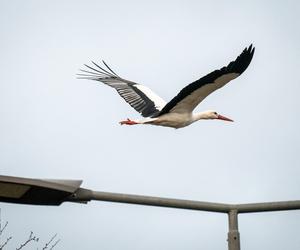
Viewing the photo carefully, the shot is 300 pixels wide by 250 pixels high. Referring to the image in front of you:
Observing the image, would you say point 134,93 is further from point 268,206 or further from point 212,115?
point 268,206

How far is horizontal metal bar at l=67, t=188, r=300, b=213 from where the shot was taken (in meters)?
6.42

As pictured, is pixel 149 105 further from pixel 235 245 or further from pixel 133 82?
pixel 235 245

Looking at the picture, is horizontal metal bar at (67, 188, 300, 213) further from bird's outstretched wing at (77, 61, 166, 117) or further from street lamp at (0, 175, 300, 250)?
bird's outstretched wing at (77, 61, 166, 117)

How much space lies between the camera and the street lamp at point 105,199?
6242 millimetres

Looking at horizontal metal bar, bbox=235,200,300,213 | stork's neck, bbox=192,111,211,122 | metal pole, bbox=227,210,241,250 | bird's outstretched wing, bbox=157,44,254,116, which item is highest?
stork's neck, bbox=192,111,211,122

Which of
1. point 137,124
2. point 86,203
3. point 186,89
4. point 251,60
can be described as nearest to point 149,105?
point 137,124

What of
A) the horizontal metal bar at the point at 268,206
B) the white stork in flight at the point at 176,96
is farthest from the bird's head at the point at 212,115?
the horizontal metal bar at the point at 268,206

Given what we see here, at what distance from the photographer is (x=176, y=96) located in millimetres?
13320

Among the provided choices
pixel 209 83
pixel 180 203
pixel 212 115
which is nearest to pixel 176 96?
pixel 209 83

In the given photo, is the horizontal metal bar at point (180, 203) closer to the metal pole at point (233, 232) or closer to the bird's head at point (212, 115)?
the metal pole at point (233, 232)

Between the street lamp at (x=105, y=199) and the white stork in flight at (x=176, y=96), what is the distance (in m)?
5.90

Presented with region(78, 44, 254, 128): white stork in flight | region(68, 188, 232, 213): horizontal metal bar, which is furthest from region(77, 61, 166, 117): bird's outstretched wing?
region(68, 188, 232, 213): horizontal metal bar

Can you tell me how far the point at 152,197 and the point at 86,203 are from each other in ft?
1.77

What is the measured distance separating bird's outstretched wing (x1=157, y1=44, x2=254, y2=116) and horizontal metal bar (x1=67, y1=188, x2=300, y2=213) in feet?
19.1
